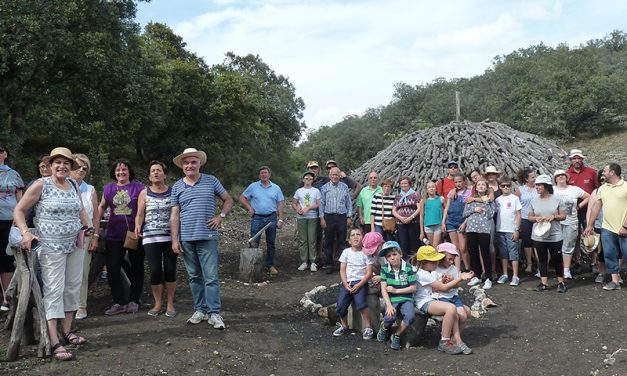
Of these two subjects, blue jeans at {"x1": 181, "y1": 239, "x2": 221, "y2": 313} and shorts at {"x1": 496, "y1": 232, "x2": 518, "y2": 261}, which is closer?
blue jeans at {"x1": 181, "y1": 239, "x2": 221, "y2": 313}

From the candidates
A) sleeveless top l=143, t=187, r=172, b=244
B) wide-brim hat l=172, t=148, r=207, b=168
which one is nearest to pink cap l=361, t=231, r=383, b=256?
wide-brim hat l=172, t=148, r=207, b=168

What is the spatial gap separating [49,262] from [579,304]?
609 centimetres

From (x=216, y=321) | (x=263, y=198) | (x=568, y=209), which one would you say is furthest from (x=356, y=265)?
(x=568, y=209)

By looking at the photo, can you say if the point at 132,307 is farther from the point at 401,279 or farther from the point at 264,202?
the point at 264,202

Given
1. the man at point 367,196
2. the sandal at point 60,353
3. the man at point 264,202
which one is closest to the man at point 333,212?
the man at point 367,196

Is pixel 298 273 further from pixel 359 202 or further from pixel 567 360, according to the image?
pixel 567 360

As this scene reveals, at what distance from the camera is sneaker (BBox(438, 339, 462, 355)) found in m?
5.13

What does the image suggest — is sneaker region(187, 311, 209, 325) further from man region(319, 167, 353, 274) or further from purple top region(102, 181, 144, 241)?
man region(319, 167, 353, 274)

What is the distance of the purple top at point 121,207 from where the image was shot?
601 cm

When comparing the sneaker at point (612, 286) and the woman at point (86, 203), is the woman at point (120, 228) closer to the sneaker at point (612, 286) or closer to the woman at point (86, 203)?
the woman at point (86, 203)

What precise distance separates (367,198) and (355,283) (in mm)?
3422

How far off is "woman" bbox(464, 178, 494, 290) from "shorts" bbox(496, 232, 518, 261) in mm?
177

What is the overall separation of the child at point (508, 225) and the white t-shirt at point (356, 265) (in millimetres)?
2966

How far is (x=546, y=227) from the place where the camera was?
7.40 m
